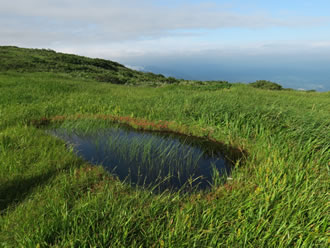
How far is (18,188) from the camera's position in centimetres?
372

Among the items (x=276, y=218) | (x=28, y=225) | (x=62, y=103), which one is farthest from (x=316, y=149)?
(x=62, y=103)

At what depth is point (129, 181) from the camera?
4.16 metres

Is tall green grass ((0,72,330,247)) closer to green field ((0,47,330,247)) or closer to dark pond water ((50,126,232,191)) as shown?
green field ((0,47,330,247))

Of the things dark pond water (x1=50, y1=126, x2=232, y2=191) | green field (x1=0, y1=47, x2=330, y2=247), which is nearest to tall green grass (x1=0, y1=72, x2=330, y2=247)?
green field (x1=0, y1=47, x2=330, y2=247)

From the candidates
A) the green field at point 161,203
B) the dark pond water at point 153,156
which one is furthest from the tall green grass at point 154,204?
the dark pond water at point 153,156

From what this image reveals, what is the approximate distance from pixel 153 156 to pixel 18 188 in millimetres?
2866

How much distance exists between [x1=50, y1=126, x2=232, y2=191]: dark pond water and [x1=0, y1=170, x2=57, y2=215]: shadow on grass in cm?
123

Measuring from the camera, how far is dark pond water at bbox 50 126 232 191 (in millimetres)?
4313

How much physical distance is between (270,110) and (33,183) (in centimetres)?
720

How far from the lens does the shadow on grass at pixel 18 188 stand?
3415 millimetres

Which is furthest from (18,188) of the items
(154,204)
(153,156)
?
(153,156)

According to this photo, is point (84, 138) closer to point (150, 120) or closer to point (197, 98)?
point (150, 120)

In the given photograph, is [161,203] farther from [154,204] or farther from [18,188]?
[18,188]

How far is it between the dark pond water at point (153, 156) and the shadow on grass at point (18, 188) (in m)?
1.23
